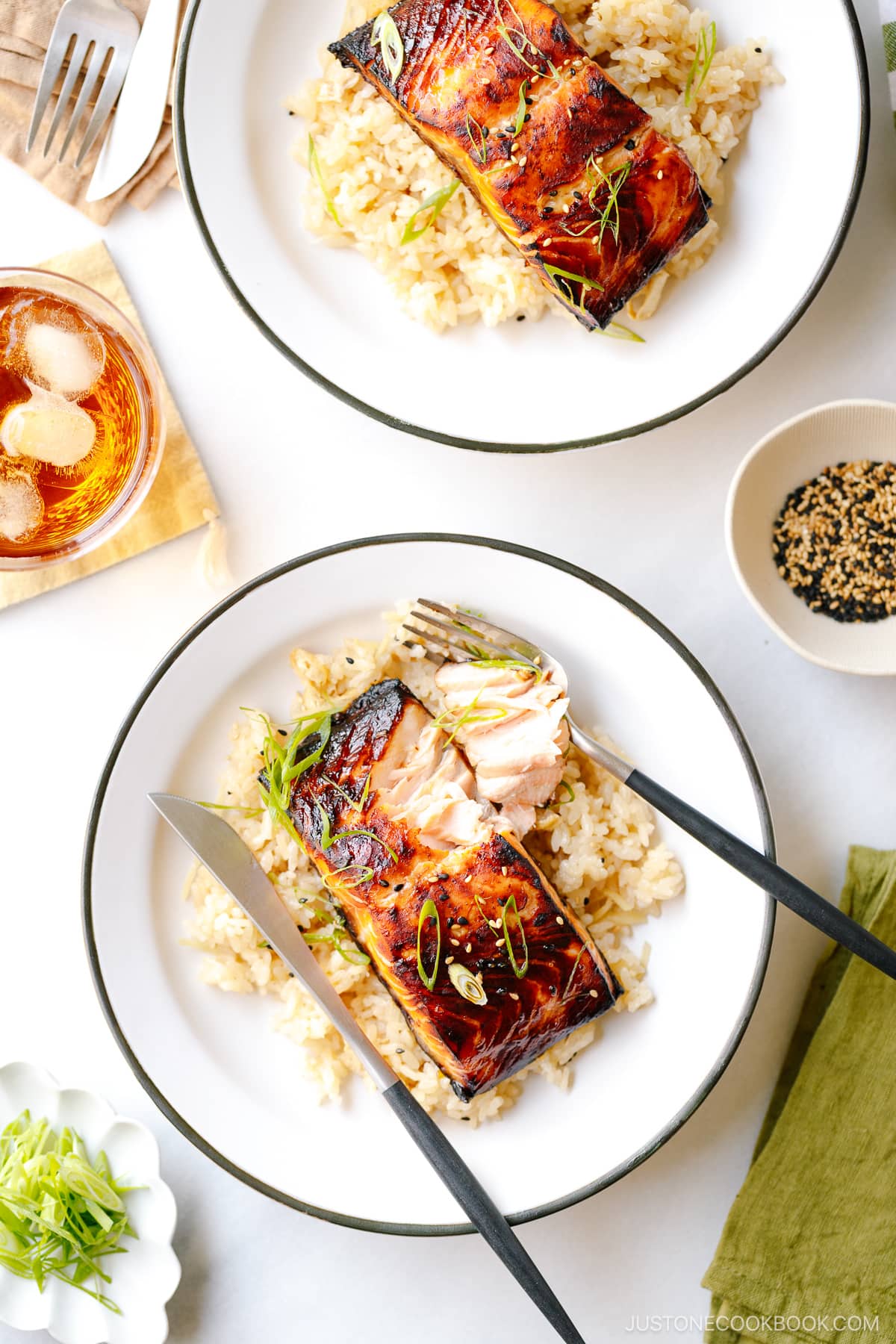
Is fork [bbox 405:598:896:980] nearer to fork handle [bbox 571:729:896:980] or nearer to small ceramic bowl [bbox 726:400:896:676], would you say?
fork handle [bbox 571:729:896:980]

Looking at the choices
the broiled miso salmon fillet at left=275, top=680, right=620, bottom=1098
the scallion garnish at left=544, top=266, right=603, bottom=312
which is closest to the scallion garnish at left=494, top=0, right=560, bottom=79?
the scallion garnish at left=544, top=266, right=603, bottom=312

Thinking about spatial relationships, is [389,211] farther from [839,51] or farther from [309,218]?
[839,51]

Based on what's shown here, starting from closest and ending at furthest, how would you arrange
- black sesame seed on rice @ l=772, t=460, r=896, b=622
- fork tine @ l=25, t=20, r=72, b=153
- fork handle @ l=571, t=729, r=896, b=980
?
1. fork handle @ l=571, t=729, r=896, b=980
2. fork tine @ l=25, t=20, r=72, b=153
3. black sesame seed on rice @ l=772, t=460, r=896, b=622

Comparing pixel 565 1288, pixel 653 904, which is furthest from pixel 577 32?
pixel 565 1288

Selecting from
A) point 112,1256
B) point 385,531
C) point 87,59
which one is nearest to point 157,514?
point 385,531

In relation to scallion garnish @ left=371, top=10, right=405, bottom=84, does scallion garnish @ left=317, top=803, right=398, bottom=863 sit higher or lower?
lower
